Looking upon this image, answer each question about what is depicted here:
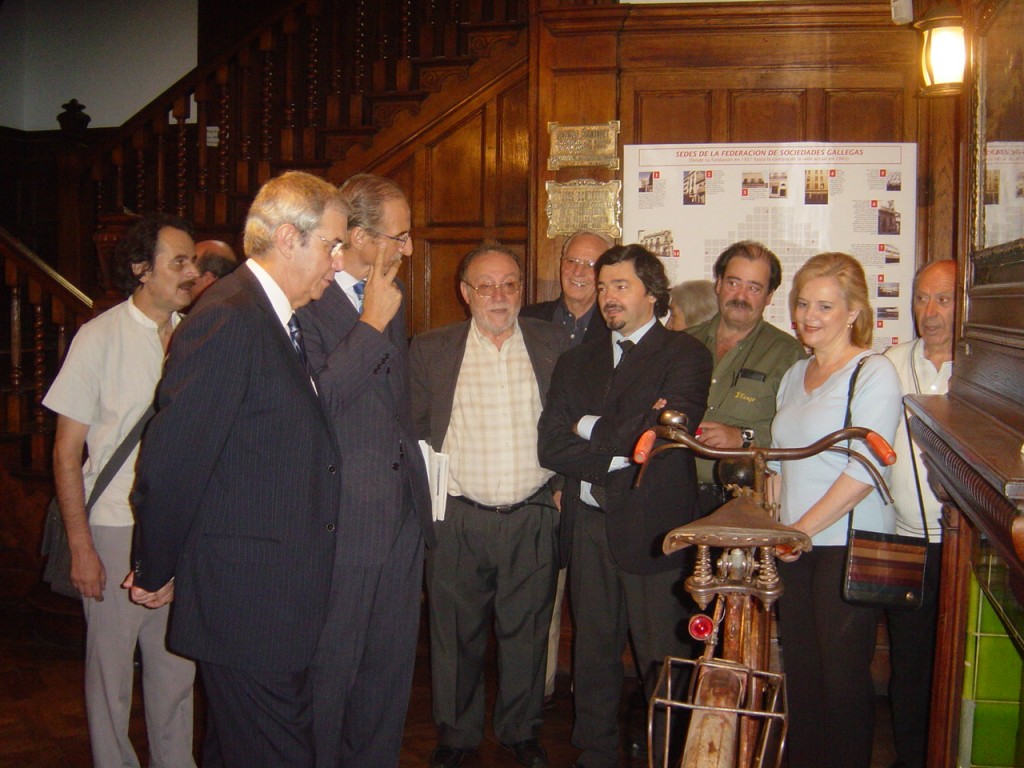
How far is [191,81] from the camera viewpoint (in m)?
5.59

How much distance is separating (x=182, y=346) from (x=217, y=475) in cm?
28

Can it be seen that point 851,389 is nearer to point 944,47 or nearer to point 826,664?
point 826,664

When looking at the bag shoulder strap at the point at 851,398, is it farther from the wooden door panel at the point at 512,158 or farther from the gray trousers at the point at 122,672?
the wooden door panel at the point at 512,158

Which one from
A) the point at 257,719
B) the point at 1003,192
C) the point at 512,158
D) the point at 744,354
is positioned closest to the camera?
the point at 1003,192

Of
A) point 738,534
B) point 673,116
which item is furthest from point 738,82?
point 738,534

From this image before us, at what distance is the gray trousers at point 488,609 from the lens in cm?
316

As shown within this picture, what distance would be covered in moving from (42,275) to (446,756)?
3.22 m

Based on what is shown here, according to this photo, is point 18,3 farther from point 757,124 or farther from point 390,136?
point 757,124

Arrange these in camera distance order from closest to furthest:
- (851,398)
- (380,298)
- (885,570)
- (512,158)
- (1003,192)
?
(1003,192)
(380,298)
(885,570)
(851,398)
(512,158)

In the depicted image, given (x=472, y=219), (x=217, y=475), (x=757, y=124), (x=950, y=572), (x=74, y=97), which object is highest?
(x=74, y=97)

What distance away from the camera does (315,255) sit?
214 cm

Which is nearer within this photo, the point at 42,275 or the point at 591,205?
the point at 591,205

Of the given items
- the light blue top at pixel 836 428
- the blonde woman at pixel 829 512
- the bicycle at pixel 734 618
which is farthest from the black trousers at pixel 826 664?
the bicycle at pixel 734 618

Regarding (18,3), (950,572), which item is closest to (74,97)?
(18,3)
